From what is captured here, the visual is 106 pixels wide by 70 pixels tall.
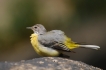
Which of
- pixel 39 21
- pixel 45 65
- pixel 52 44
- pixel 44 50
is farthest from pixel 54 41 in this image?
pixel 39 21

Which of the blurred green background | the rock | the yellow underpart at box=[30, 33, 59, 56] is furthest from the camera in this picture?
the blurred green background

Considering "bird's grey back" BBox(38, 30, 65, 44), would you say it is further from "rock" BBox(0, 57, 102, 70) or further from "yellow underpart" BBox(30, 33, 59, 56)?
"rock" BBox(0, 57, 102, 70)

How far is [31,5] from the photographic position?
1068 centimetres

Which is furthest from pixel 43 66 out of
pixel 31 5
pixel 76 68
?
pixel 31 5

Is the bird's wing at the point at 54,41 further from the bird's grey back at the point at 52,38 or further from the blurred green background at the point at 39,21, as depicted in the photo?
the blurred green background at the point at 39,21

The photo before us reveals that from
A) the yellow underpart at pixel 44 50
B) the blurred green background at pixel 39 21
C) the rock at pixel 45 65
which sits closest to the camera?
the rock at pixel 45 65

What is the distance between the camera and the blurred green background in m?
10.3

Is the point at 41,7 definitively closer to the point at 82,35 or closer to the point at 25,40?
the point at 25,40

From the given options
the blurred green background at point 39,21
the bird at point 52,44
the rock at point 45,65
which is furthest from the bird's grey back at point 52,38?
the blurred green background at point 39,21

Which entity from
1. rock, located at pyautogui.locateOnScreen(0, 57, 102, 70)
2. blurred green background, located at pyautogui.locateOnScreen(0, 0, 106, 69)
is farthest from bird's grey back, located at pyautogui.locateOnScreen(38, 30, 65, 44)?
blurred green background, located at pyautogui.locateOnScreen(0, 0, 106, 69)

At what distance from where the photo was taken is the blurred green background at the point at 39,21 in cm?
1030

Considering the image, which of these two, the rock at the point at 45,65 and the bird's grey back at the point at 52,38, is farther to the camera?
the bird's grey back at the point at 52,38

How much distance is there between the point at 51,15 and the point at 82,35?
148 cm

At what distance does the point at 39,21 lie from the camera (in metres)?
10.9
